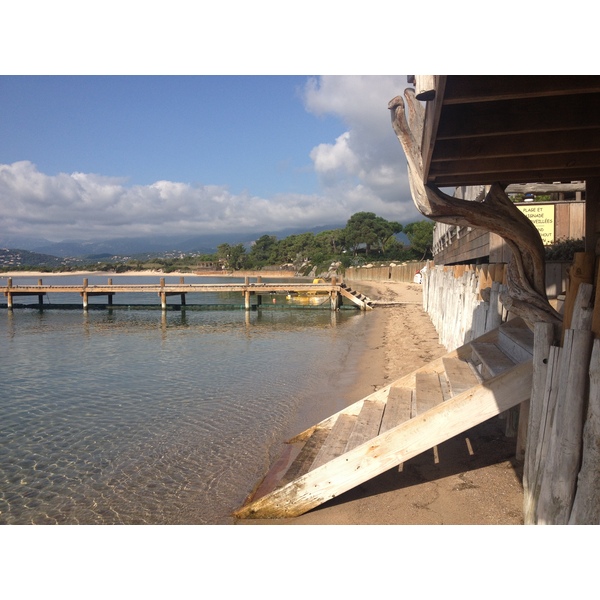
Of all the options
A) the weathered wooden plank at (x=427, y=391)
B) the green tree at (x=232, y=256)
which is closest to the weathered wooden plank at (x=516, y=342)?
the weathered wooden plank at (x=427, y=391)

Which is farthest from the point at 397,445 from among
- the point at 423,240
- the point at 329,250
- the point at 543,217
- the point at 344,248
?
the point at 329,250

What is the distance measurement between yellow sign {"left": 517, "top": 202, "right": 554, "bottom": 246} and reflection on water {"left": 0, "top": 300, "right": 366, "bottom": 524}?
5560 millimetres

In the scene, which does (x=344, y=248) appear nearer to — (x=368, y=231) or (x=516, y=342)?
(x=368, y=231)

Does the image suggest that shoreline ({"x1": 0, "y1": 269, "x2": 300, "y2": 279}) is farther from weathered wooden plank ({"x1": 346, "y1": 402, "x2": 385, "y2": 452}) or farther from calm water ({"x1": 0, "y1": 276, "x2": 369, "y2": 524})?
weathered wooden plank ({"x1": 346, "y1": 402, "x2": 385, "y2": 452})

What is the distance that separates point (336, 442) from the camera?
6055 millimetres

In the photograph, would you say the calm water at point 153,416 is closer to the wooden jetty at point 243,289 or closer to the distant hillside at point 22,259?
the wooden jetty at point 243,289

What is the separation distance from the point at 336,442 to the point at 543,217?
267 inches

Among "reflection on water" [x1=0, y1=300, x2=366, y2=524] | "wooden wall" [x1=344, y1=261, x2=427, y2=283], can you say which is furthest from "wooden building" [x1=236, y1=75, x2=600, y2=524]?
"wooden wall" [x1=344, y1=261, x2=427, y2=283]

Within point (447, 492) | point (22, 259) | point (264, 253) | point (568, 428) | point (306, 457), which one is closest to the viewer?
point (568, 428)

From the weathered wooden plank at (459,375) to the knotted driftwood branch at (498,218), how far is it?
43.3 inches

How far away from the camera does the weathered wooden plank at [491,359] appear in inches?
211
